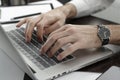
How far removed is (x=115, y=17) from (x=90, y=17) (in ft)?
0.86

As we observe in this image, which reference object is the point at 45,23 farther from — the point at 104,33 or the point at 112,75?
the point at 112,75

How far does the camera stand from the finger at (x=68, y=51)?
1.89ft

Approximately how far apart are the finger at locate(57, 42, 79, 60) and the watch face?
0.31 ft

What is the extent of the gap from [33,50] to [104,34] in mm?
206

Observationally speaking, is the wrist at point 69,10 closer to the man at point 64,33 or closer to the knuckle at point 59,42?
the man at point 64,33

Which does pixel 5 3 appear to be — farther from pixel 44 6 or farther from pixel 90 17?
pixel 90 17

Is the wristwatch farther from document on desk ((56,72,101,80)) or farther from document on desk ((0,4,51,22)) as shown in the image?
document on desk ((0,4,51,22))

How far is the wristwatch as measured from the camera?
0.65m

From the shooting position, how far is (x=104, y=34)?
0.67m

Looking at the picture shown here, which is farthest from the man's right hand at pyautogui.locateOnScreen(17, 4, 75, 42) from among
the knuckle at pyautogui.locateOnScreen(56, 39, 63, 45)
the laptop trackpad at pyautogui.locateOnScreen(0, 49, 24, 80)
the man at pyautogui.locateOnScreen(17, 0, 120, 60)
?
the laptop trackpad at pyautogui.locateOnScreen(0, 49, 24, 80)

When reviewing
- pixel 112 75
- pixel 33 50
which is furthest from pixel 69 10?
pixel 112 75

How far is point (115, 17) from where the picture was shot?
1.16 meters

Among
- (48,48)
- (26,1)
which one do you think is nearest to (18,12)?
(26,1)

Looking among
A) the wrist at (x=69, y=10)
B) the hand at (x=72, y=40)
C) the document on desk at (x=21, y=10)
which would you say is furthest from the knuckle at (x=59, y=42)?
the document on desk at (x=21, y=10)
